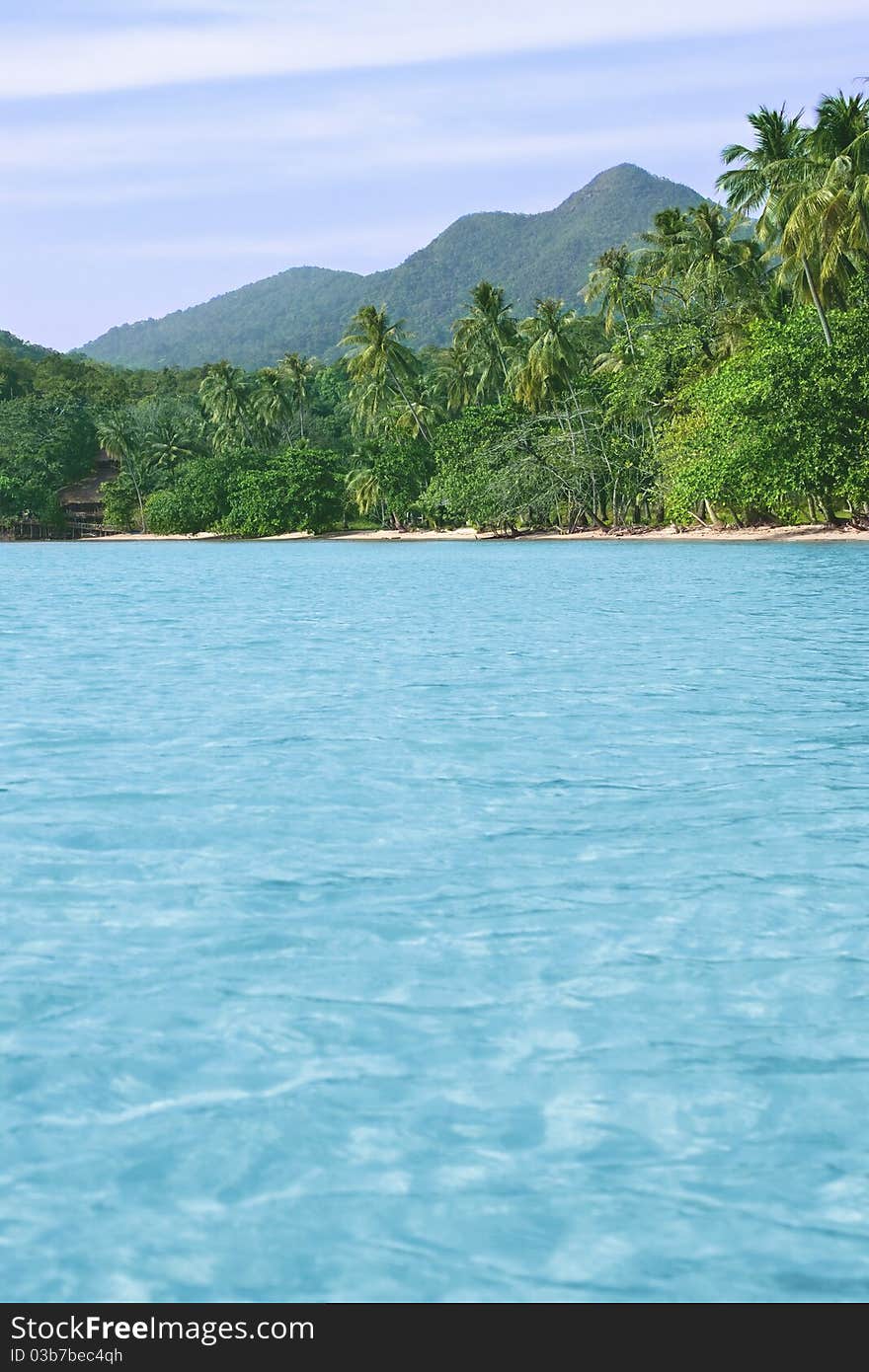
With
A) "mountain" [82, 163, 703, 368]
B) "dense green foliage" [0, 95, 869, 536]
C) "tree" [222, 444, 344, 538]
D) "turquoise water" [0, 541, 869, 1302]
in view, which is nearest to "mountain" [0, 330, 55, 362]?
→ "mountain" [82, 163, 703, 368]

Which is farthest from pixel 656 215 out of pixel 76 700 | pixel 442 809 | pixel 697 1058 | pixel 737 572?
pixel 697 1058

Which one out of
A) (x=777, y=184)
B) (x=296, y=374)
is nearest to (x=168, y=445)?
(x=296, y=374)

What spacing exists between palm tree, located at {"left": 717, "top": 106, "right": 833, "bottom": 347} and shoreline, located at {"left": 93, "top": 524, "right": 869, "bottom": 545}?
5.14m

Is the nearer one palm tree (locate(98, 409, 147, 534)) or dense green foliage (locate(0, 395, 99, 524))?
palm tree (locate(98, 409, 147, 534))

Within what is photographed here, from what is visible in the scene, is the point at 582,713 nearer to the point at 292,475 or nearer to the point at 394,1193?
the point at 394,1193

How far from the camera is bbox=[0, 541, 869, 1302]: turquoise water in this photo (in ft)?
10.5

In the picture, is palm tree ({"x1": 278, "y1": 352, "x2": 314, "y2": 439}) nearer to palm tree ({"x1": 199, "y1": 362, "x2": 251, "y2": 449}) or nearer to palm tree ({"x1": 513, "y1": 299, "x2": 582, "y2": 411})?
palm tree ({"x1": 199, "y1": 362, "x2": 251, "y2": 449})

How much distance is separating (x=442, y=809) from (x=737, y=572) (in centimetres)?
1927

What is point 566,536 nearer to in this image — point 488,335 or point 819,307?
point 488,335

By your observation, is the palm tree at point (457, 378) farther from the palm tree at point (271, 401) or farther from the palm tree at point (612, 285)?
the palm tree at point (271, 401)

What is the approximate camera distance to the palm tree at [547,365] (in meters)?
48.1

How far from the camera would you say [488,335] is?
56750 millimetres

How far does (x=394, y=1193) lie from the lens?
3381 millimetres

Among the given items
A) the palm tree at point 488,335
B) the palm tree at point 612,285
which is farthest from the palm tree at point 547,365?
the palm tree at point 488,335
